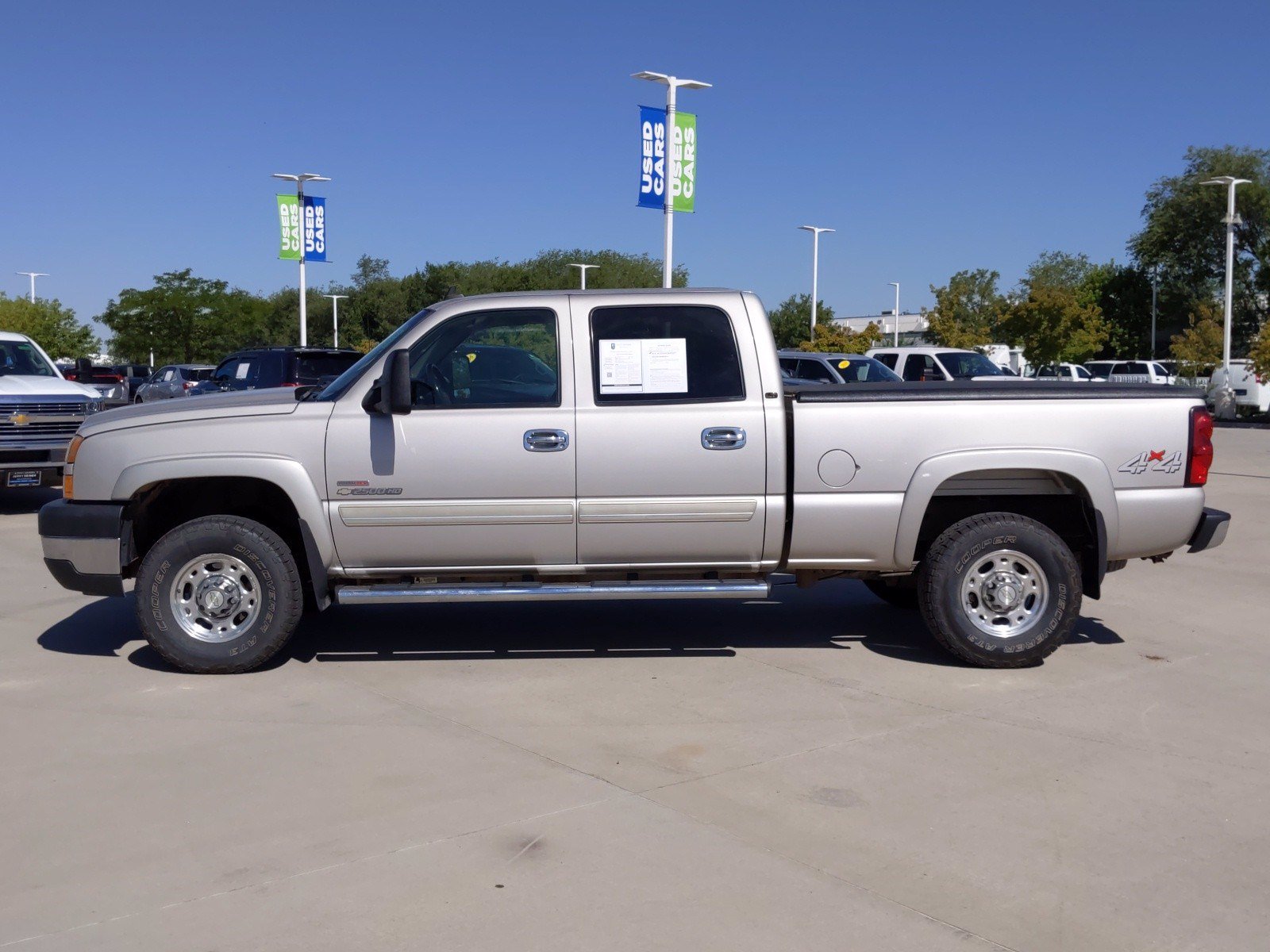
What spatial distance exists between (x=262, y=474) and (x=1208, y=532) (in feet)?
17.1

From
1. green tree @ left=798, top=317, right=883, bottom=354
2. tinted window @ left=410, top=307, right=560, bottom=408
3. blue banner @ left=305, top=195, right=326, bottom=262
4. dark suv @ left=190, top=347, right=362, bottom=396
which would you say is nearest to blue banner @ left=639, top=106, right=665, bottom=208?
dark suv @ left=190, top=347, right=362, bottom=396

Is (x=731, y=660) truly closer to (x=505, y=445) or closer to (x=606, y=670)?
(x=606, y=670)

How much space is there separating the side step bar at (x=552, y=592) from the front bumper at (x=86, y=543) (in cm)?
121

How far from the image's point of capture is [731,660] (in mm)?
7094

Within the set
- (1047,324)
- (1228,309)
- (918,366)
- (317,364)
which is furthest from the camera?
(1047,324)

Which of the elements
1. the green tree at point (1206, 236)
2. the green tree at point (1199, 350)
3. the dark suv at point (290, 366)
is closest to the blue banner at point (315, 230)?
the dark suv at point (290, 366)

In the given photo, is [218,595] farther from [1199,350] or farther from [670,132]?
[1199,350]

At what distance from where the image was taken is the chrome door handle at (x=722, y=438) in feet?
21.4

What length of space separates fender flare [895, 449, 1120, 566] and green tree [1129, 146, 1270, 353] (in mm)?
55072

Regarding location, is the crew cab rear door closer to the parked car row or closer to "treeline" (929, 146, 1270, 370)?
the parked car row

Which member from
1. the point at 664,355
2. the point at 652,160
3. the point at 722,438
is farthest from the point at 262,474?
the point at 652,160

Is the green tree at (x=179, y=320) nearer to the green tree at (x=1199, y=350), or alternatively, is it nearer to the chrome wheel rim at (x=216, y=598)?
the green tree at (x=1199, y=350)

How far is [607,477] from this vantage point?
6516 millimetres

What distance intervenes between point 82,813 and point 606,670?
9.47ft
